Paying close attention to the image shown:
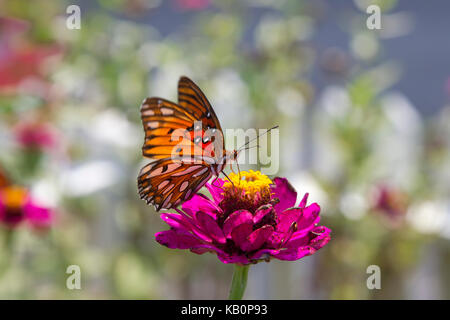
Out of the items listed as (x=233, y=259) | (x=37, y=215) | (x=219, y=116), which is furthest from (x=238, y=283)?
(x=219, y=116)

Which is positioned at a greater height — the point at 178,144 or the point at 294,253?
the point at 178,144

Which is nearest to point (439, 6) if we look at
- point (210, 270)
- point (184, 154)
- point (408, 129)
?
point (408, 129)

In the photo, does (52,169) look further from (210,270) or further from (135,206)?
(210,270)

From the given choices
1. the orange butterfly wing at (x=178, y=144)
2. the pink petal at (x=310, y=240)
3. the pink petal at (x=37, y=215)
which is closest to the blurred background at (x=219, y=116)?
the pink petal at (x=37, y=215)

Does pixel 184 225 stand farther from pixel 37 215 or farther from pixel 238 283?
pixel 37 215

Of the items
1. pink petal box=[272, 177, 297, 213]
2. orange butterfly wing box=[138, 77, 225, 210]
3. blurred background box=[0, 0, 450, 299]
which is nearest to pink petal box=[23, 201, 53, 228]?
blurred background box=[0, 0, 450, 299]

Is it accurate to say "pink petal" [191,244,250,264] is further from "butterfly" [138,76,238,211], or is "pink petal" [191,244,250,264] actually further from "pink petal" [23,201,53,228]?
"pink petal" [23,201,53,228]
